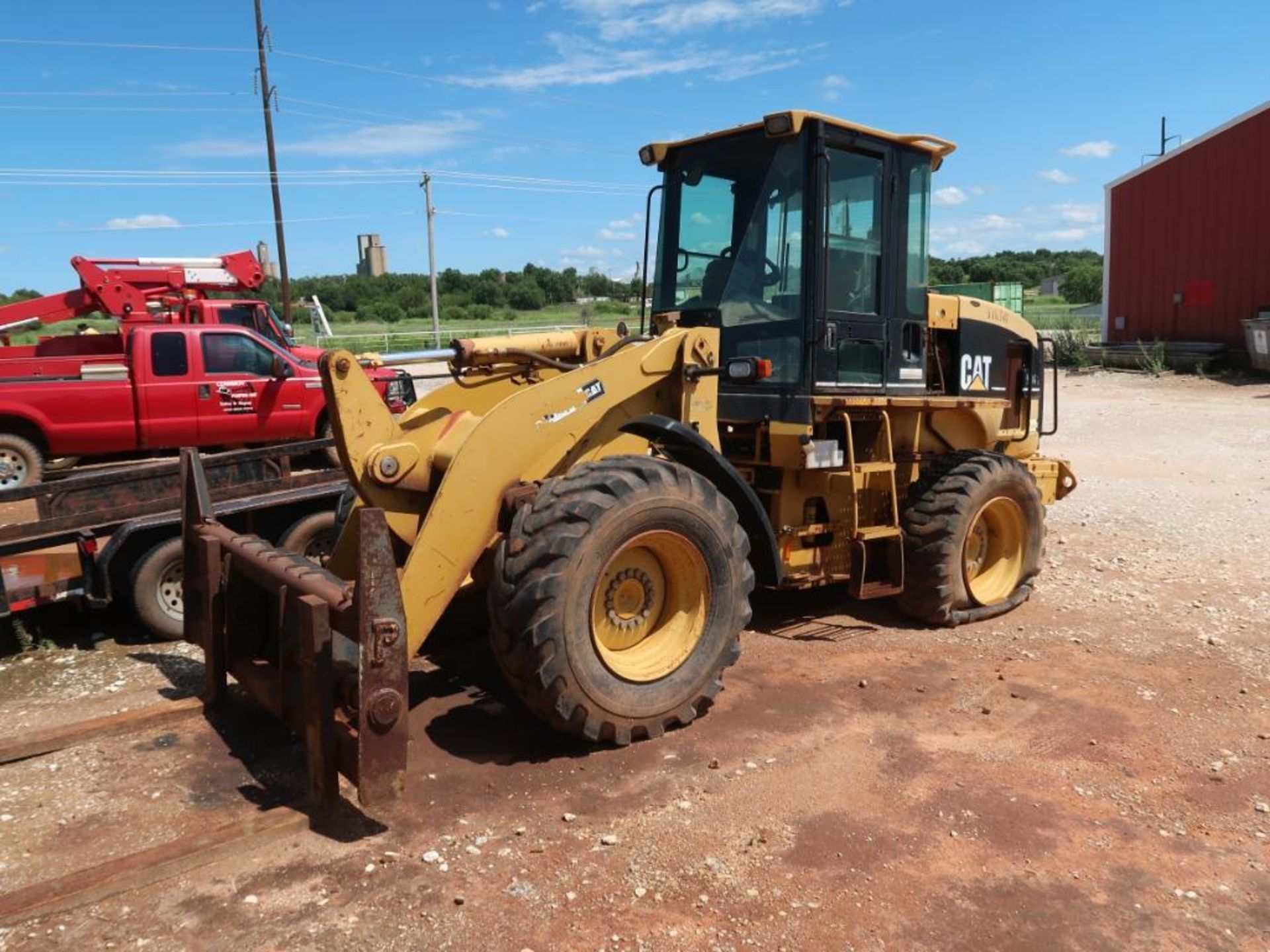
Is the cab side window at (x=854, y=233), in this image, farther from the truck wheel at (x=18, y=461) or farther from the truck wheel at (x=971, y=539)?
→ the truck wheel at (x=18, y=461)

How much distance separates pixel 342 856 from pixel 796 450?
10.6 feet

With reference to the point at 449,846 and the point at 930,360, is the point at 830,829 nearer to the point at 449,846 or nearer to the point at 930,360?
the point at 449,846

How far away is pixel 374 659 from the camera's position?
11.2 feet

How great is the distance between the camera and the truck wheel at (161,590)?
5.80 meters

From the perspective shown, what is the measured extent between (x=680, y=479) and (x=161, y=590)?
347 cm

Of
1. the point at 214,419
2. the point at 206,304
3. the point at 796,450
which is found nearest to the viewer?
the point at 796,450

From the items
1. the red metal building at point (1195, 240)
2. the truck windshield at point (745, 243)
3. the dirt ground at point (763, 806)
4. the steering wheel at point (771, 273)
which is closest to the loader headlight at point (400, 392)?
the dirt ground at point (763, 806)

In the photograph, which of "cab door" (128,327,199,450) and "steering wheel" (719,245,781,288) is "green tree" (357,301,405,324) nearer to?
"cab door" (128,327,199,450)

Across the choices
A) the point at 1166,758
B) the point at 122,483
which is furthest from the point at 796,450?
the point at 122,483

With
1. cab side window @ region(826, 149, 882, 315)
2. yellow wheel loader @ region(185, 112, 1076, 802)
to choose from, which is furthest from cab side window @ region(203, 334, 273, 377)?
cab side window @ region(826, 149, 882, 315)

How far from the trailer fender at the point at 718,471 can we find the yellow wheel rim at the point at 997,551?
1.92m

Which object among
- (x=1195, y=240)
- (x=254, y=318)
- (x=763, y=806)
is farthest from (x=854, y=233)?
(x=1195, y=240)

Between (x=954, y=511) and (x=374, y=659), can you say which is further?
(x=954, y=511)

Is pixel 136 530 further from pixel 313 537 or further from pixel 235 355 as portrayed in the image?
pixel 235 355
